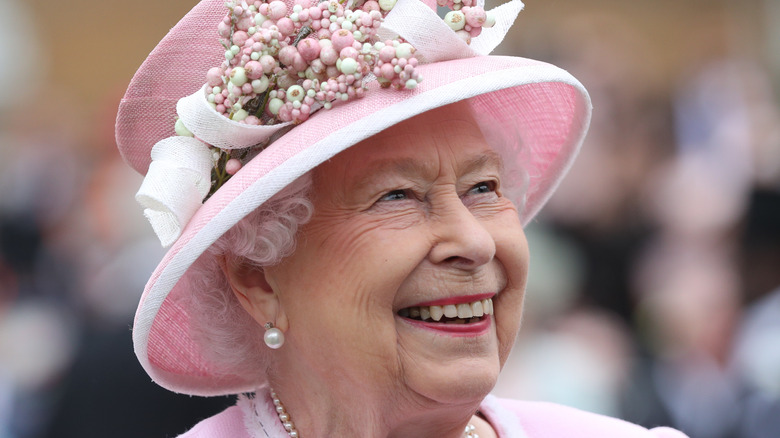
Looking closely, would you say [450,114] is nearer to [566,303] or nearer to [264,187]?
[264,187]

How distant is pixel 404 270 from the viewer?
199cm

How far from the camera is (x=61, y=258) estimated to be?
482 cm

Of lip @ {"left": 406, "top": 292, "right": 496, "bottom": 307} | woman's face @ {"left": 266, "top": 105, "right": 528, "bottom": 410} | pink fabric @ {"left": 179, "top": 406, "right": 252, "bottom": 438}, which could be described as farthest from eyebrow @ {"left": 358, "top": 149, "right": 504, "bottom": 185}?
pink fabric @ {"left": 179, "top": 406, "right": 252, "bottom": 438}

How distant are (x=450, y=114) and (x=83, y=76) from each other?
471 cm

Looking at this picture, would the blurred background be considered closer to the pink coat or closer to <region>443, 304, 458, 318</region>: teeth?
the pink coat

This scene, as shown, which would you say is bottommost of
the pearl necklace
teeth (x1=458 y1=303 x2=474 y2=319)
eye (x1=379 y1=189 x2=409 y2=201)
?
the pearl necklace

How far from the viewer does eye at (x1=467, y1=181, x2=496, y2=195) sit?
A: 2.20 metres

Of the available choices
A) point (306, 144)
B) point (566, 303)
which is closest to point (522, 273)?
point (306, 144)

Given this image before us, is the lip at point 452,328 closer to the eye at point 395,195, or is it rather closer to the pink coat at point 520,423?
the eye at point 395,195

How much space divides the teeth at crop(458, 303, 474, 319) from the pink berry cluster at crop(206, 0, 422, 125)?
0.50m

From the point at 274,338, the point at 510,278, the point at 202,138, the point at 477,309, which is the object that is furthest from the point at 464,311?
the point at 202,138

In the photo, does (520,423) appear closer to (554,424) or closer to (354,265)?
(554,424)

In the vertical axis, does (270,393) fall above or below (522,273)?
below

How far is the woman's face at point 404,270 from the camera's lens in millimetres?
2004
